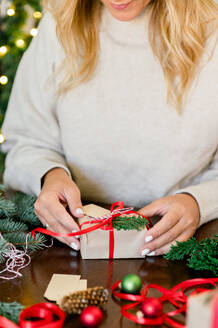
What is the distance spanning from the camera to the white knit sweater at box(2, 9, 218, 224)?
1.30 metres

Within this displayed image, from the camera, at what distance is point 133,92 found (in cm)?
131

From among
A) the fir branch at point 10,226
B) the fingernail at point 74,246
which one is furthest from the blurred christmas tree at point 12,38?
the fingernail at point 74,246

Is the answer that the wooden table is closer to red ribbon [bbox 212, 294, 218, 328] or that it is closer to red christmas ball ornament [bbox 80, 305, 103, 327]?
red christmas ball ornament [bbox 80, 305, 103, 327]

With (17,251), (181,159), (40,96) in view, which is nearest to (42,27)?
(40,96)

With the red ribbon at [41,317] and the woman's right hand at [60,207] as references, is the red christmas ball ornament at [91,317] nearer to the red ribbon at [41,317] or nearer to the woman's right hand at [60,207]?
the red ribbon at [41,317]

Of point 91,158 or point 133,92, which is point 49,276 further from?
point 133,92

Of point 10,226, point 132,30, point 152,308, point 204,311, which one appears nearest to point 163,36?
point 132,30

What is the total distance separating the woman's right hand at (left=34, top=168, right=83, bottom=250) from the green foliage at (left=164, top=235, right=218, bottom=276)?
23cm

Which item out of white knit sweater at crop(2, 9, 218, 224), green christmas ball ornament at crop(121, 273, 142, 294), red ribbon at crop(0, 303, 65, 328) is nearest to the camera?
red ribbon at crop(0, 303, 65, 328)

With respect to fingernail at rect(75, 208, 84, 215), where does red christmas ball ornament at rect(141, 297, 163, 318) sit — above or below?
above

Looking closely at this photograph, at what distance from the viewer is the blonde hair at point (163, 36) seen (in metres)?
1.26

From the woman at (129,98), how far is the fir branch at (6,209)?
0.13 m

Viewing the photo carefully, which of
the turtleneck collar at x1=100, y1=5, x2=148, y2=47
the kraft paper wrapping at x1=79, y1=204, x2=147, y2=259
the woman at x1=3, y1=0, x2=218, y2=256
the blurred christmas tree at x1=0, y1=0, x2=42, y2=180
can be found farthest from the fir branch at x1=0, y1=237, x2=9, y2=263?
the blurred christmas tree at x1=0, y1=0, x2=42, y2=180

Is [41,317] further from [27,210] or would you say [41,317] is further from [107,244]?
[27,210]
